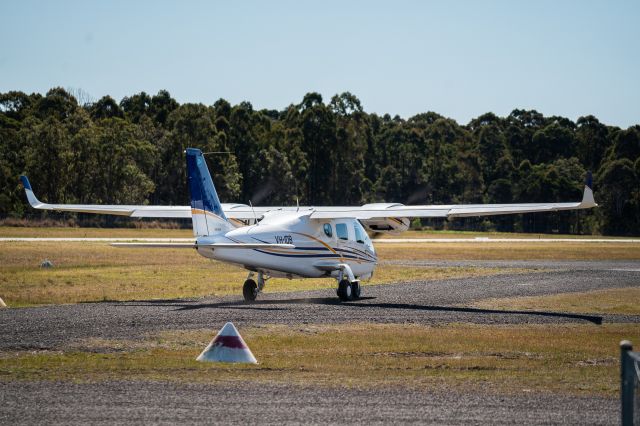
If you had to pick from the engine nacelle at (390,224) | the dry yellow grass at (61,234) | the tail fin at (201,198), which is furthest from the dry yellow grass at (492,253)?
the tail fin at (201,198)

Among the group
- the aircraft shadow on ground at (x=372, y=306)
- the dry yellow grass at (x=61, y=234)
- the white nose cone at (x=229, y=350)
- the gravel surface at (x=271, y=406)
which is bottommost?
the aircraft shadow on ground at (x=372, y=306)

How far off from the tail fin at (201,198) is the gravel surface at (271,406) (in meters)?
13.1

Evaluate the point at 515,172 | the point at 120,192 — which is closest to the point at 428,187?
the point at 515,172

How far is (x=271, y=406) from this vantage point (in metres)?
14.1

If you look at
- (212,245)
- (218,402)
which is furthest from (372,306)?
(218,402)

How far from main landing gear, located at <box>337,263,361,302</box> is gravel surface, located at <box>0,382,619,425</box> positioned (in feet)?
52.2

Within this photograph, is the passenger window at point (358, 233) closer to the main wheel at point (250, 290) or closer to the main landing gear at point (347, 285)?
the main landing gear at point (347, 285)

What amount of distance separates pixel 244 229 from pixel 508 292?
11.5 meters

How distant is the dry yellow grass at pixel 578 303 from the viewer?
1192 inches

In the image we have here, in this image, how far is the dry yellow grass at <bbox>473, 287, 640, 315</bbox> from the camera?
1192 inches

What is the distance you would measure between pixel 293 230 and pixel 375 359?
1238 cm

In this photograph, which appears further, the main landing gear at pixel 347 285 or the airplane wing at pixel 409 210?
the main landing gear at pixel 347 285

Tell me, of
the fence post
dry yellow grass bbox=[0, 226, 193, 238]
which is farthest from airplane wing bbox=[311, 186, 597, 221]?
dry yellow grass bbox=[0, 226, 193, 238]

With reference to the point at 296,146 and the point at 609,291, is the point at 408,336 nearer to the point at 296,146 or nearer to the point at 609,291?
the point at 609,291
